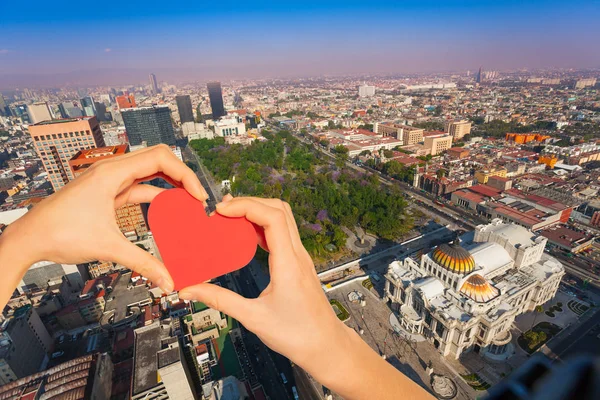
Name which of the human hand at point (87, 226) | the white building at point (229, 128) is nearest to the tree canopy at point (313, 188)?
the white building at point (229, 128)

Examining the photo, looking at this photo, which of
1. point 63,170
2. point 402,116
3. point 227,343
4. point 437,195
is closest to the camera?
point 227,343

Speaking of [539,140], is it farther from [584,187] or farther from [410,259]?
[410,259]

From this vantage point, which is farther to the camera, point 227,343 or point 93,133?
point 93,133

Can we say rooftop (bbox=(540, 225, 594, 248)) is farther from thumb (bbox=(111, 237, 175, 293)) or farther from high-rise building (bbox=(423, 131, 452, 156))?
thumb (bbox=(111, 237, 175, 293))

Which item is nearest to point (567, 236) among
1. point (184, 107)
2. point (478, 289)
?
point (478, 289)

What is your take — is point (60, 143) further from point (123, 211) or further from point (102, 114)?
point (102, 114)

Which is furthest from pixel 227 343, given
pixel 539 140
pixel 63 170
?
pixel 539 140
